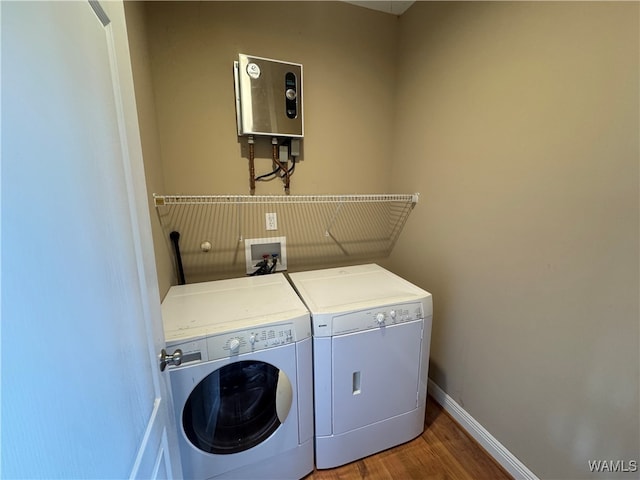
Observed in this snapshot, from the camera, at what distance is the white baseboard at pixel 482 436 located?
1287mm

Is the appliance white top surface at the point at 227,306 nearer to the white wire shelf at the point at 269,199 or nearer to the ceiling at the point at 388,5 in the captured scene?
the white wire shelf at the point at 269,199

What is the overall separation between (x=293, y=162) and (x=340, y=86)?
0.64 meters

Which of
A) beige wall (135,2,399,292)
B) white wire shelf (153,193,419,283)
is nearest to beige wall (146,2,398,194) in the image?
beige wall (135,2,399,292)

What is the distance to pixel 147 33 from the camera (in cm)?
140

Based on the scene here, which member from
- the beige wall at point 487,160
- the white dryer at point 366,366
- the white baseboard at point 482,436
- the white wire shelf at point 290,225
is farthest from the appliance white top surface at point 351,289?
the white baseboard at point 482,436

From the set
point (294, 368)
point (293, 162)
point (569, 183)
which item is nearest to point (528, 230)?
point (569, 183)

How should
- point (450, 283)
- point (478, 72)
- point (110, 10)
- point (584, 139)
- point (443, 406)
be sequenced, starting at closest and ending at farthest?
point (110, 10), point (584, 139), point (478, 72), point (450, 283), point (443, 406)

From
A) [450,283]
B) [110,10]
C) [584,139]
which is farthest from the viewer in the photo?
[450,283]

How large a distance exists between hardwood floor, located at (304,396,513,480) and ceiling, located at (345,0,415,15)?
278 centimetres

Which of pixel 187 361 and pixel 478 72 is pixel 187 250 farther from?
pixel 478 72

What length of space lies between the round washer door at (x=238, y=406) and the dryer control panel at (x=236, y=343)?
0.33 ft

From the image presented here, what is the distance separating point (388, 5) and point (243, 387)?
251cm

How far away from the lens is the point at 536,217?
45.2 inches

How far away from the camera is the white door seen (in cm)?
33
